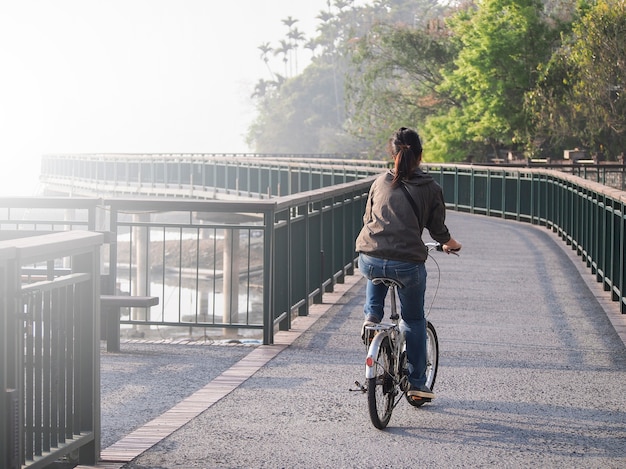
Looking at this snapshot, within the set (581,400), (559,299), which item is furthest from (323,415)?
(559,299)

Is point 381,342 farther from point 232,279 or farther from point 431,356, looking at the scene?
point 232,279

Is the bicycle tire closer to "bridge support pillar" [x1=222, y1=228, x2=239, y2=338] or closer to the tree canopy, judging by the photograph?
"bridge support pillar" [x1=222, y1=228, x2=239, y2=338]

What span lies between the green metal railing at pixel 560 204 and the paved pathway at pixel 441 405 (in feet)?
2.87

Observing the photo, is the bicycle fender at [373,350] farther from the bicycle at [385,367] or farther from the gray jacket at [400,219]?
Answer: the gray jacket at [400,219]

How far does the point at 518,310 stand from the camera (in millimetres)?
12812

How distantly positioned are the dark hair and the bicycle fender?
33.7 inches

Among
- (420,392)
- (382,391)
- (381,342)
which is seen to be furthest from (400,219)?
(420,392)

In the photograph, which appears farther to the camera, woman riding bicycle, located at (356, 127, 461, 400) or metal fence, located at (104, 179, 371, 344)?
metal fence, located at (104, 179, 371, 344)

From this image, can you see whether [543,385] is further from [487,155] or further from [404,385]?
[487,155]

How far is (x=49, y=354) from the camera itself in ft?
18.0

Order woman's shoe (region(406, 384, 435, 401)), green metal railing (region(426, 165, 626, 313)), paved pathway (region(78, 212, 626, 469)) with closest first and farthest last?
paved pathway (region(78, 212, 626, 469)) < woman's shoe (region(406, 384, 435, 401)) < green metal railing (region(426, 165, 626, 313))

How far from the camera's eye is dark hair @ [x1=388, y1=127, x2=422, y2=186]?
22.8 ft

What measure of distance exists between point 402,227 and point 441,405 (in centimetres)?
144

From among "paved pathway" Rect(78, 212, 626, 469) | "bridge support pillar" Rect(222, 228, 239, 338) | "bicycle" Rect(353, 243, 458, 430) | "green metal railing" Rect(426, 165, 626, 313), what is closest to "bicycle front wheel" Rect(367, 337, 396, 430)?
"bicycle" Rect(353, 243, 458, 430)
